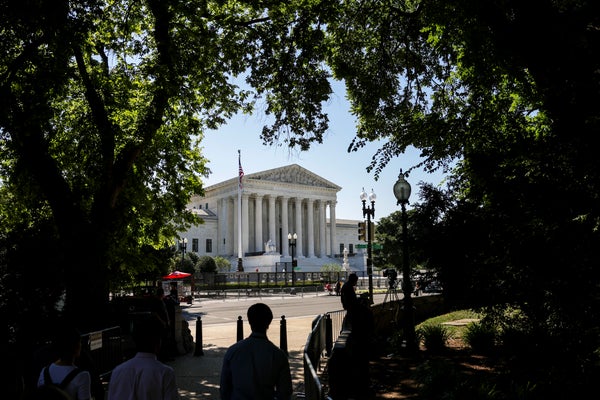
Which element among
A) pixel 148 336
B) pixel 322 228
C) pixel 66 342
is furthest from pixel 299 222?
pixel 148 336

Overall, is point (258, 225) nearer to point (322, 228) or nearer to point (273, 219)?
point (273, 219)

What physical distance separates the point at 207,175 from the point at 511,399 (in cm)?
1750

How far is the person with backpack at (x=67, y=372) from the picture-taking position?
3713 millimetres

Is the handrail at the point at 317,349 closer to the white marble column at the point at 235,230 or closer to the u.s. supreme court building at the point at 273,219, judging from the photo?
the u.s. supreme court building at the point at 273,219

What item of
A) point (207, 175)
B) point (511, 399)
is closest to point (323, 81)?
point (511, 399)

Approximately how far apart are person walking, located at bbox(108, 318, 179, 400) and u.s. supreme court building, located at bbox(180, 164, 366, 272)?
81.4 m

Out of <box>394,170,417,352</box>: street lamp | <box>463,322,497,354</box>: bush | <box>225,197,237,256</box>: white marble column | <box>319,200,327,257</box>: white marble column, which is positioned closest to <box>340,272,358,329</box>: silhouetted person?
<box>394,170,417,352</box>: street lamp

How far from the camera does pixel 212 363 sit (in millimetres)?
11328

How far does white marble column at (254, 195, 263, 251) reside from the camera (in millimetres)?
90738

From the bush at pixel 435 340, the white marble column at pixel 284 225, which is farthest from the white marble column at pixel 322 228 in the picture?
the bush at pixel 435 340

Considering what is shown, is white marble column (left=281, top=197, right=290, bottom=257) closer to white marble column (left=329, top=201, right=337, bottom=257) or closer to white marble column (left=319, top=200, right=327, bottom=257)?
white marble column (left=319, top=200, right=327, bottom=257)

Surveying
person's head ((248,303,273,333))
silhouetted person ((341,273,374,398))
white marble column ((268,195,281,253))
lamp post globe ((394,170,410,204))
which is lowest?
silhouetted person ((341,273,374,398))

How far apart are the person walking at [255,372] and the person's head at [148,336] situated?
2.00 ft

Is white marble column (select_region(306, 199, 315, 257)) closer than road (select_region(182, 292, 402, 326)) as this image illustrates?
No
